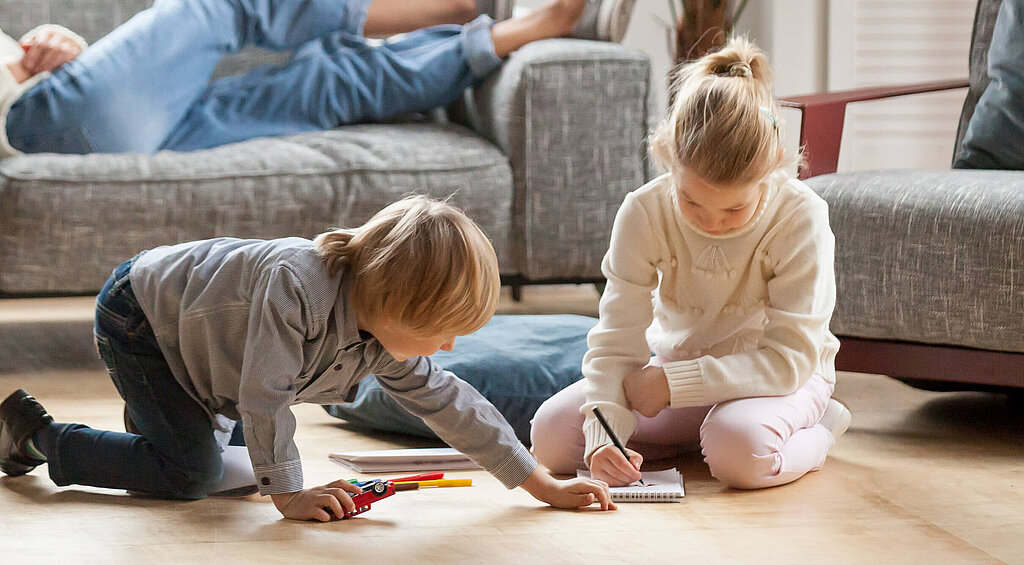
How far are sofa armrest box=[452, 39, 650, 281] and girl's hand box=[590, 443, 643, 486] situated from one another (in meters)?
0.83

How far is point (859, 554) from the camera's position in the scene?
44.9 inches

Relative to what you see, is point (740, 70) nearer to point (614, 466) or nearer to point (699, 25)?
point (614, 466)

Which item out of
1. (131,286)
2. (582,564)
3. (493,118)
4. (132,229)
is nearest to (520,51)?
(493,118)

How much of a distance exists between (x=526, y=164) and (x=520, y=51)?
0.80 feet

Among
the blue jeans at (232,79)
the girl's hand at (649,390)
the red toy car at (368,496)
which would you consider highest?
the blue jeans at (232,79)

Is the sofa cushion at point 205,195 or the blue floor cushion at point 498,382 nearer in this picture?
the blue floor cushion at point 498,382

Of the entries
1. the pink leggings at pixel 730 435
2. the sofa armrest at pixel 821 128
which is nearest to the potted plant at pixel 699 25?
the sofa armrest at pixel 821 128

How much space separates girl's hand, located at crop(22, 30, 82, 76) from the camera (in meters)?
2.15

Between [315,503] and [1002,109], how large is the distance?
4.53 ft

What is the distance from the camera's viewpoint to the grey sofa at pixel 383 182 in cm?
196

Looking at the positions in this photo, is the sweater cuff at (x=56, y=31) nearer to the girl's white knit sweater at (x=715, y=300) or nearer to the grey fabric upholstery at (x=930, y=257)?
the girl's white knit sweater at (x=715, y=300)

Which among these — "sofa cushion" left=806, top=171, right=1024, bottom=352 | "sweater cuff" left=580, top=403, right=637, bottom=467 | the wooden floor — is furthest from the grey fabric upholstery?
"sweater cuff" left=580, top=403, right=637, bottom=467

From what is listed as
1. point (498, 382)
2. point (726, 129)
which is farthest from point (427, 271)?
point (498, 382)

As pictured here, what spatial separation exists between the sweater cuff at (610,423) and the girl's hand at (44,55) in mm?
1353
